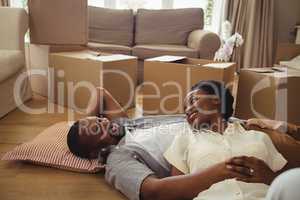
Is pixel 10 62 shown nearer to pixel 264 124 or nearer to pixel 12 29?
pixel 12 29

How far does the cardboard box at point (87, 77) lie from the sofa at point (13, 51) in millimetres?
240

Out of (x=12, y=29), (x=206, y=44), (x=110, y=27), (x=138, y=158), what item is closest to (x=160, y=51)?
(x=206, y=44)

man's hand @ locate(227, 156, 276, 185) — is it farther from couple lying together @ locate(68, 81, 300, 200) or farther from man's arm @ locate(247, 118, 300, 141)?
man's arm @ locate(247, 118, 300, 141)

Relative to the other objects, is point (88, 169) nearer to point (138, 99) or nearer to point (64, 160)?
point (64, 160)

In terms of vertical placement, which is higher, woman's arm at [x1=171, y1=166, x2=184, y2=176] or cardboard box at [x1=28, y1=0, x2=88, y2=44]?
cardboard box at [x1=28, y1=0, x2=88, y2=44]

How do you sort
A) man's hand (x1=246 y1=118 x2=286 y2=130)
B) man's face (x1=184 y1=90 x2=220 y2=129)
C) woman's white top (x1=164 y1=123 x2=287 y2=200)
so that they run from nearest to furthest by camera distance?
woman's white top (x1=164 y1=123 x2=287 y2=200) → man's face (x1=184 y1=90 x2=220 y2=129) → man's hand (x1=246 y1=118 x2=286 y2=130)

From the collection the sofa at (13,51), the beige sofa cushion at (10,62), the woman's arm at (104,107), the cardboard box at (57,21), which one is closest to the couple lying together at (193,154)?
the woman's arm at (104,107)

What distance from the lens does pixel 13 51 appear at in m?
2.33

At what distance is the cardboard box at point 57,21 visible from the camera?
2615 millimetres

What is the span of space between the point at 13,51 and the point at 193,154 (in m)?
1.71

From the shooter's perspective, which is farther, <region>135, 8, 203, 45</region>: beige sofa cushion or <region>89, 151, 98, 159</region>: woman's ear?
<region>135, 8, 203, 45</region>: beige sofa cushion

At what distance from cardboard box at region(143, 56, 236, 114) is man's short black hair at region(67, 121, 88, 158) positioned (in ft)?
2.44

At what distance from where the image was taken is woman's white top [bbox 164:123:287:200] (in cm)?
111

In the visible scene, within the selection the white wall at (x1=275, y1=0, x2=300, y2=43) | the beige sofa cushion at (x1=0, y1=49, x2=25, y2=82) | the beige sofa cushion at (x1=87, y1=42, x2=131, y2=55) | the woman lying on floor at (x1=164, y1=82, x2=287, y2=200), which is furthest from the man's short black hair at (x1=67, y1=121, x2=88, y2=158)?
the white wall at (x1=275, y1=0, x2=300, y2=43)
